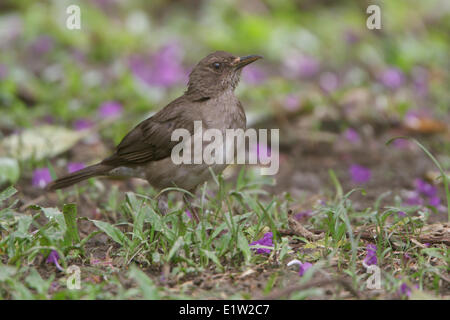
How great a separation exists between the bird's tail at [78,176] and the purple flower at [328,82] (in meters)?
3.63

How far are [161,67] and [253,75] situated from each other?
1289mm

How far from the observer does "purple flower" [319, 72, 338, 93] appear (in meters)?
8.65

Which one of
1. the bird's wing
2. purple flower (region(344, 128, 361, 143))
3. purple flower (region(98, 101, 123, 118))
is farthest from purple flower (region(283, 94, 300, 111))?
the bird's wing

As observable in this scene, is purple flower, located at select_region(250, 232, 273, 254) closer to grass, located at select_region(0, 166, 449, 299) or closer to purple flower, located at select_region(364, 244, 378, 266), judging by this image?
grass, located at select_region(0, 166, 449, 299)

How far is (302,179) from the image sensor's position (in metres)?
6.70

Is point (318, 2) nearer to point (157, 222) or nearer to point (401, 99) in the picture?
point (401, 99)

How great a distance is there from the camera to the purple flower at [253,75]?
8.99 m

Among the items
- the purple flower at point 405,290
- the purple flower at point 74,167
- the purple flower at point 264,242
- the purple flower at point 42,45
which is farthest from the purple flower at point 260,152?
the purple flower at point 42,45

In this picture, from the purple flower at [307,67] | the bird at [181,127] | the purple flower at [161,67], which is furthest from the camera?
the purple flower at [307,67]

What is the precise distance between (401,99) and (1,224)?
569 cm

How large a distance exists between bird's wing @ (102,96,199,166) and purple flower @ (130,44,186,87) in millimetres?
2881

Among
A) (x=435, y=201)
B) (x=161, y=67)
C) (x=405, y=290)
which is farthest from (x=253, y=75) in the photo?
(x=405, y=290)

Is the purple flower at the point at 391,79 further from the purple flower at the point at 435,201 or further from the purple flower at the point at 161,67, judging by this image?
the purple flower at the point at 435,201
